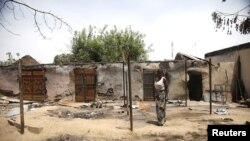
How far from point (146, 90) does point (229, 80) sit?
5.28 metres

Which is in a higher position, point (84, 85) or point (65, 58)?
point (65, 58)

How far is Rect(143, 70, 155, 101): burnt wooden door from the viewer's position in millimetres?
17828

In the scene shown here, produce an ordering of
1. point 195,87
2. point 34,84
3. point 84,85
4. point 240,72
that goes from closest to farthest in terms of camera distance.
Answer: point 84,85 → point 240,72 → point 34,84 → point 195,87

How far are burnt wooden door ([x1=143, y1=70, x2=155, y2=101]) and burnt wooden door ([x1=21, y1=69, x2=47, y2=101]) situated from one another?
21.1ft

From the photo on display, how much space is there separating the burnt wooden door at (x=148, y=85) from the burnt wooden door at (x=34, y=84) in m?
6.43

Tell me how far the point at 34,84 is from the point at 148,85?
24.1 feet

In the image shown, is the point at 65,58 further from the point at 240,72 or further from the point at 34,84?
the point at 240,72

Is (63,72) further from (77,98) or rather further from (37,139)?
(37,139)

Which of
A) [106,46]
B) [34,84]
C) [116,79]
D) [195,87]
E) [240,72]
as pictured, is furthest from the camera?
[106,46]

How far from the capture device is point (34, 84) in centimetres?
1817

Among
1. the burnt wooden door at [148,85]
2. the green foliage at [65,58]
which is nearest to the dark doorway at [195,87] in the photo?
the burnt wooden door at [148,85]

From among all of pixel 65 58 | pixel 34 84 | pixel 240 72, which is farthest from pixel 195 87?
pixel 65 58

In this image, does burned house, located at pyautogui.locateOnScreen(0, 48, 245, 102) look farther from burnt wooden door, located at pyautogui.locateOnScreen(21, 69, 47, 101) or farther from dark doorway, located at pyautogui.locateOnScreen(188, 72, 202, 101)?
dark doorway, located at pyautogui.locateOnScreen(188, 72, 202, 101)

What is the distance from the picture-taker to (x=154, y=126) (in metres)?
9.27
